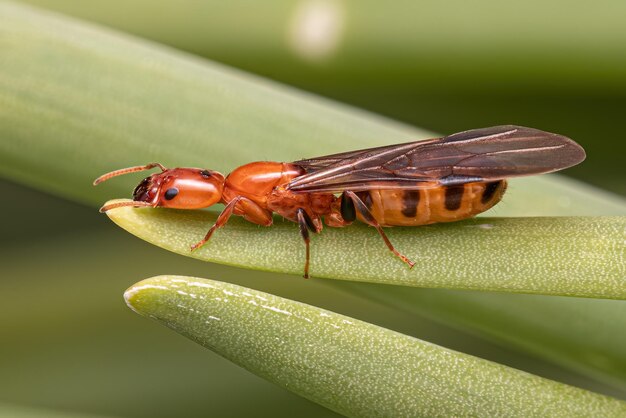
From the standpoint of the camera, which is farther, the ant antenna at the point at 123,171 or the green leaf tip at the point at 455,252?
the ant antenna at the point at 123,171

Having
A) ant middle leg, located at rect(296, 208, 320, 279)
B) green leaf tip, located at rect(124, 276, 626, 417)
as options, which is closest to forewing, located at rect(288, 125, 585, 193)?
ant middle leg, located at rect(296, 208, 320, 279)

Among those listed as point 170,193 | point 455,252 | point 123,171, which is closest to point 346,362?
point 455,252

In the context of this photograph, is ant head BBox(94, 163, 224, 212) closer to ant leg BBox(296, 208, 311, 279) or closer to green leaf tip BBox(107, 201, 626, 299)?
green leaf tip BBox(107, 201, 626, 299)

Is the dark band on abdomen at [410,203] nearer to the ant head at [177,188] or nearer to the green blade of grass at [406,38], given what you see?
the ant head at [177,188]

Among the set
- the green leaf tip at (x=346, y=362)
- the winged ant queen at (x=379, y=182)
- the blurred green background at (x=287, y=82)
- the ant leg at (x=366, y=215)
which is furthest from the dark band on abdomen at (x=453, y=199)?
the blurred green background at (x=287, y=82)

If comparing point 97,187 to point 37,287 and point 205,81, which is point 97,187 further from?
point 37,287
